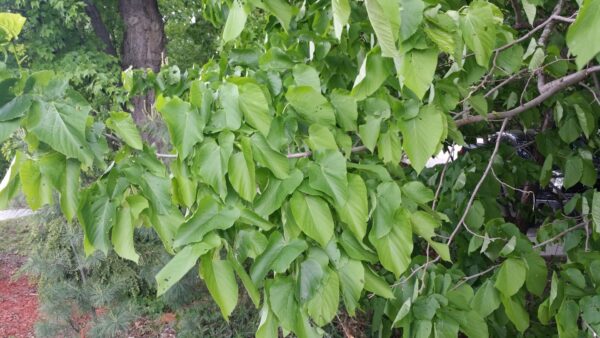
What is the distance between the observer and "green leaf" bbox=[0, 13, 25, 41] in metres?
1.04

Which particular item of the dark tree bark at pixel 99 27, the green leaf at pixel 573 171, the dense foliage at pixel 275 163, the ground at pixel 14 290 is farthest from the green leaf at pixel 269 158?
the dark tree bark at pixel 99 27

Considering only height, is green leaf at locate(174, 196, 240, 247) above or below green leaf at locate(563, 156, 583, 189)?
above

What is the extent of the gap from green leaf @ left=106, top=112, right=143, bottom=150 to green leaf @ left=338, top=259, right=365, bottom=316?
0.50 metres

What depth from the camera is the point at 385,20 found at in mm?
867

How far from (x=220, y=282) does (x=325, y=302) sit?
215mm

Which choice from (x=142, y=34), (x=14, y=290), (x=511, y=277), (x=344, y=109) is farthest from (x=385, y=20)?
(x=142, y=34)

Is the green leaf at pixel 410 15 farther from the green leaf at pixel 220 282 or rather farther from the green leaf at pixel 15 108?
the green leaf at pixel 15 108

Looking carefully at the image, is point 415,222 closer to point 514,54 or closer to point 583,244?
point 514,54

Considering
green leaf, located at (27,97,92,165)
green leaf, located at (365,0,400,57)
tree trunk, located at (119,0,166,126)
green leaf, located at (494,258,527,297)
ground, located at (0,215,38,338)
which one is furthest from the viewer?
tree trunk, located at (119,0,166,126)

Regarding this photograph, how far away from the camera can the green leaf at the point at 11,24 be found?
1035 millimetres

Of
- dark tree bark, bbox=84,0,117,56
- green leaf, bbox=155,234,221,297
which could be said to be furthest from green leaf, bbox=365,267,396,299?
dark tree bark, bbox=84,0,117,56

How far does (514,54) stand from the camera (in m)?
1.62

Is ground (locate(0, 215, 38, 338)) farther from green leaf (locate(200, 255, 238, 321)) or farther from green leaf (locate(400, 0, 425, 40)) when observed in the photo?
green leaf (locate(400, 0, 425, 40))

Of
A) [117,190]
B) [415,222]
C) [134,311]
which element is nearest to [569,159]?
[415,222]
